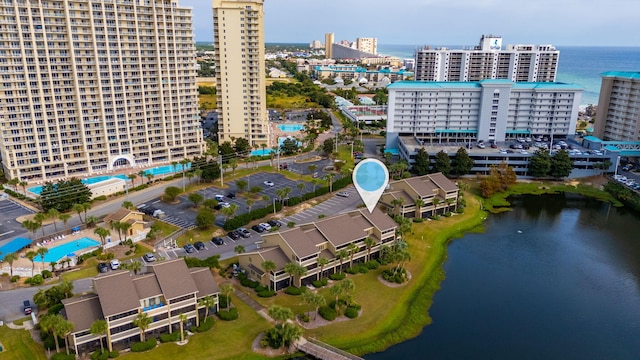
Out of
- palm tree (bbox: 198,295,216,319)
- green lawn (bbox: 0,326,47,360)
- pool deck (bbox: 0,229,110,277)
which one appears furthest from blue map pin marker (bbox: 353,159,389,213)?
green lawn (bbox: 0,326,47,360)

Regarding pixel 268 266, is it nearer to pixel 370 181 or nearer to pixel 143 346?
pixel 143 346

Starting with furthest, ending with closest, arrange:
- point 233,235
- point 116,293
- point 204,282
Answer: point 233,235, point 204,282, point 116,293

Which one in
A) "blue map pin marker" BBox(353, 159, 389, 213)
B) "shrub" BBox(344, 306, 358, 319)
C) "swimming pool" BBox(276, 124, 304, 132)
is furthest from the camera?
"swimming pool" BBox(276, 124, 304, 132)

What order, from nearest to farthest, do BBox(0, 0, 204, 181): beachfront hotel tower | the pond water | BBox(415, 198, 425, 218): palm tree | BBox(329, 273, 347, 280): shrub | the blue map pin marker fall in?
the pond water
BBox(329, 273, 347, 280): shrub
the blue map pin marker
BBox(415, 198, 425, 218): palm tree
BBox(0, 0, 204, 181): beachfront hotel tower

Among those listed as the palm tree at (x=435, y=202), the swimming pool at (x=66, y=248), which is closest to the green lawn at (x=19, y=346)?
the swimming pool at (x=66, y=248)

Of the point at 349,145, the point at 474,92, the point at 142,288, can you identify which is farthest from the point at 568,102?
the point at 142,288

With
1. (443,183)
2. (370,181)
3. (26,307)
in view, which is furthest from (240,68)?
(26,307)

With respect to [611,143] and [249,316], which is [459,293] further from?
[611,143]

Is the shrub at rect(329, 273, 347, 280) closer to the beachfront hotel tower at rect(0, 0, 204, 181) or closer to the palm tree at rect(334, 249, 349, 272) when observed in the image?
the palm tree at rect(334, 249, 349, 272)
